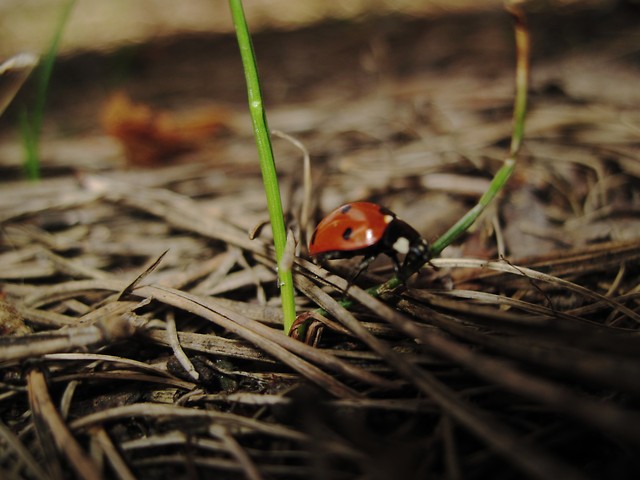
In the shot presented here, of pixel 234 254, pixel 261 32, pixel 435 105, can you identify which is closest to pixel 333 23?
pixel 261 32

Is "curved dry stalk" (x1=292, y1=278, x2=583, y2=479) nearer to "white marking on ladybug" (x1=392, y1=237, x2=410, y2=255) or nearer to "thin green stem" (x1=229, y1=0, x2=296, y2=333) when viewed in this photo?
"thin green stem" (x1=229, y1=0, x2=296, y2=333)

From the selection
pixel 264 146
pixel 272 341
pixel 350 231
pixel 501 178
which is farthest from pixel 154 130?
pixel 501 178

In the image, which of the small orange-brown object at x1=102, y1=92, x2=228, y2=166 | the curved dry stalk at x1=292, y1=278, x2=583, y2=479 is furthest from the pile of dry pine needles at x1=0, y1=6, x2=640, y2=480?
the small orange-brown object at x1=102, y1=92, x2=228, y2=166

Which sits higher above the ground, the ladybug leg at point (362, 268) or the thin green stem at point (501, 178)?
the thin green stem at point (501, 178)

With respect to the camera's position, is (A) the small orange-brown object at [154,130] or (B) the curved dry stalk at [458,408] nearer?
(B) the curved dry stalk at [458,408]

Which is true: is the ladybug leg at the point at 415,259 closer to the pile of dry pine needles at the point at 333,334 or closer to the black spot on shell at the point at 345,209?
the pile of dry pine needles at the point at 333,334

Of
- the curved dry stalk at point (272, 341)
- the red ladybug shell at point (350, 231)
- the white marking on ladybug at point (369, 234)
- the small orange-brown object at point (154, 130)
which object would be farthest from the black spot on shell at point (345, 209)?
the small orange-brown object at point (154, 130)

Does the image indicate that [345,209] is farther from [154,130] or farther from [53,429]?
[154,130]
